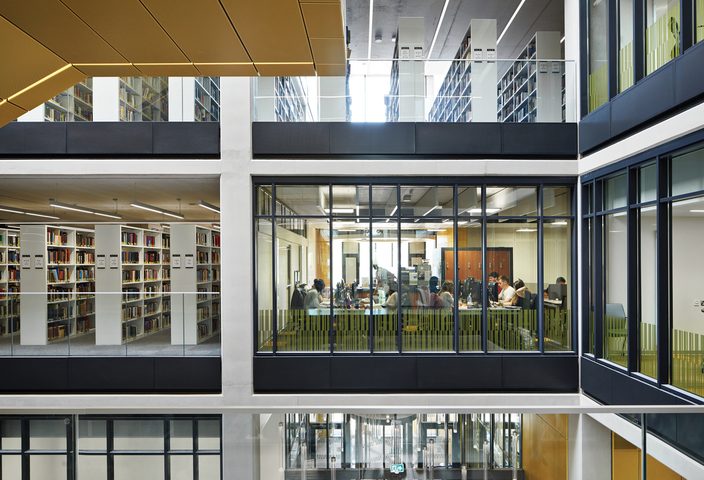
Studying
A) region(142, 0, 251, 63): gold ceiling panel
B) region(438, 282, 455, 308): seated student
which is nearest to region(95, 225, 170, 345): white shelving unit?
region(438, 282, 455, 308): seated student

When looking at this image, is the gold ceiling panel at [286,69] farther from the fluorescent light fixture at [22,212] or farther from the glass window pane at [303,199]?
the fluorescent light fixture at [22,212]

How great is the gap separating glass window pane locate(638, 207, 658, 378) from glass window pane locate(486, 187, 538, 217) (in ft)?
7.03

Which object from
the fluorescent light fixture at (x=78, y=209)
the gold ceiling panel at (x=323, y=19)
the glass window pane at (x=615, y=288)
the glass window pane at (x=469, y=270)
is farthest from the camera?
the fluorescent light fixture at (x=78, y=209)

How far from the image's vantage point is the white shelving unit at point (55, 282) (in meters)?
9.76

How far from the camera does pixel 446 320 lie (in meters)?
9.97

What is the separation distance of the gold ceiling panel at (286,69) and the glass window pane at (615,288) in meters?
6.44

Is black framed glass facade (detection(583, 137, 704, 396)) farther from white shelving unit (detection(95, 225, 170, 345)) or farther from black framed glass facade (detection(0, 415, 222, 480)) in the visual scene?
white shelving unit (detection(95, 225, 170, 345))

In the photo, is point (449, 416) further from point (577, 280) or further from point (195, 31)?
point (577, 280)

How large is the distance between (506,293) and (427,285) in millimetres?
1580

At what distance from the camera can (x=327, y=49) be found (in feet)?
15.3

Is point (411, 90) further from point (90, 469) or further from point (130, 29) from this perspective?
point (90, 469)

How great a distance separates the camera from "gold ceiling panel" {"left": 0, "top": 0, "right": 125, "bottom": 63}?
3637mm

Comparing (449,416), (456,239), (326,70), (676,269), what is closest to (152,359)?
(456,239)

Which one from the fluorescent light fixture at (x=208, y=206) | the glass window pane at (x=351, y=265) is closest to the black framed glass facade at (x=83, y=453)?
the glass window pane at (x=351, y=265)
